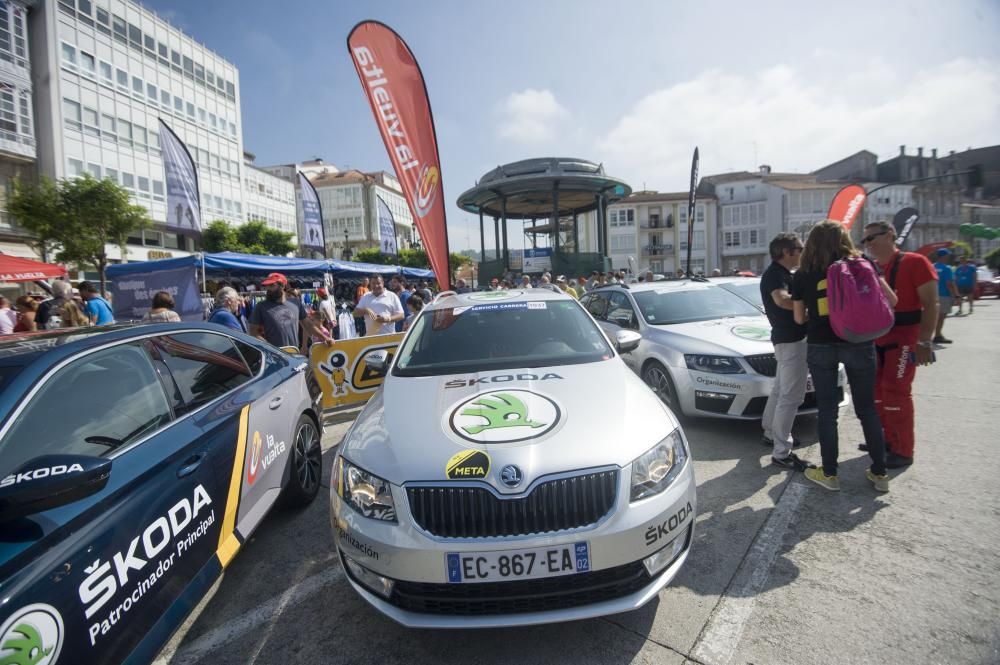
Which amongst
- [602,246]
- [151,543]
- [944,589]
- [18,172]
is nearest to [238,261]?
[151,543]

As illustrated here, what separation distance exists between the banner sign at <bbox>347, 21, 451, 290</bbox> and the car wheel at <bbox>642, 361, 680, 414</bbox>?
4371 millimetres

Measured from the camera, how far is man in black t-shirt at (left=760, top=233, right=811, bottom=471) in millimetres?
3666

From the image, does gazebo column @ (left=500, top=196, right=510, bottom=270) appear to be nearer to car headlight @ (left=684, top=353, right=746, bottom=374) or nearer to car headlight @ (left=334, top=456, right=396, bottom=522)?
car headlight @ (left=684, top=353, right=746, bottom=374)

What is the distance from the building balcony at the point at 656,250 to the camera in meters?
58.3

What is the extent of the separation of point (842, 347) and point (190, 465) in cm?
388

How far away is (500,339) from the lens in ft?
11.4

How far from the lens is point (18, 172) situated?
26.6 metres

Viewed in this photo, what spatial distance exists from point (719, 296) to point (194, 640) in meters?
5.89

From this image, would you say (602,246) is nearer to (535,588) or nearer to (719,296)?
(719,296)

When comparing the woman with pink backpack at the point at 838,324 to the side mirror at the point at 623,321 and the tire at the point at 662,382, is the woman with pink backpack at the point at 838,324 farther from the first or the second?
the side mirror at the point at 623,321

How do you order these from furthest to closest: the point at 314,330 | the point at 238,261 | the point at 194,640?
the point at 238,261
the point at 314,330
the point at 194,640

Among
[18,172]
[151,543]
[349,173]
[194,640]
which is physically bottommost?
[194,640]

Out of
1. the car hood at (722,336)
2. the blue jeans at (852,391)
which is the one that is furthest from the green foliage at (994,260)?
the blue jeans at (852,391)

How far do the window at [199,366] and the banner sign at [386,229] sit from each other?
900 inches
